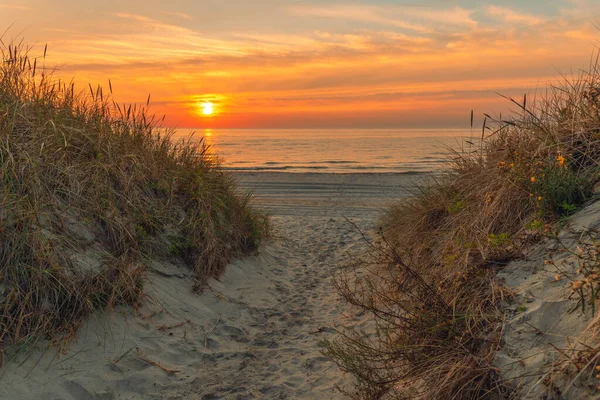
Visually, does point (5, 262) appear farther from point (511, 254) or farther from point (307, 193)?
point (307, 193)

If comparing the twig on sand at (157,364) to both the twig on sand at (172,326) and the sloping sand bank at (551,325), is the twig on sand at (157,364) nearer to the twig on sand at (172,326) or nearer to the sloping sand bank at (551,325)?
the twig on sand at (172,326)

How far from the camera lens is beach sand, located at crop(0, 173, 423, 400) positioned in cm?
357

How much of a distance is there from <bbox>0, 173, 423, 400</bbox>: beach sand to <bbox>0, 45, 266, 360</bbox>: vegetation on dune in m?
0.24

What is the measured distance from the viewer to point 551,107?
504 centimetres

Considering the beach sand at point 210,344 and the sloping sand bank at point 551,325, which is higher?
the sloping sand bank at point 551,325

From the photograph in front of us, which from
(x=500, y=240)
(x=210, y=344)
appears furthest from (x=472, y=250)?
(x=210, y=344)

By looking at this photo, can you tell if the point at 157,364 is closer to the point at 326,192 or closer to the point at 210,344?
the point at 210,344

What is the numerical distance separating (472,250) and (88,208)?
12.9 feet

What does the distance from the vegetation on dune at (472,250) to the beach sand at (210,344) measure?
1.79 ft

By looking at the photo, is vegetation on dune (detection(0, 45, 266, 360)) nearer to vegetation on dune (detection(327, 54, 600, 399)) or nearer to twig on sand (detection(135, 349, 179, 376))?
twig on sand (detection(135, 349, 179, 376))

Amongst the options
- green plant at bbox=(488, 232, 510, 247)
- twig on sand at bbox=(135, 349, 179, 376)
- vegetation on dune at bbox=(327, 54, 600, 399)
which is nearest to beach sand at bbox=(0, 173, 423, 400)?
twig on sand at bbox=(135, 349, 179, 376)

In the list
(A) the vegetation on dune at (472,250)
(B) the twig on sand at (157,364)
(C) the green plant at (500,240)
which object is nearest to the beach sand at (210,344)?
(B) the twig on sand at (157,364)

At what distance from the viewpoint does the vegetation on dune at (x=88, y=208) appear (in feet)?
12.4

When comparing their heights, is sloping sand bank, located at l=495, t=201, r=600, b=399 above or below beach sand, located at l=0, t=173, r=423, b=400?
above
